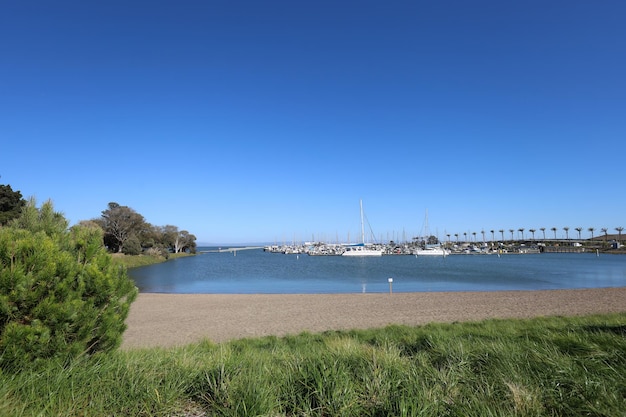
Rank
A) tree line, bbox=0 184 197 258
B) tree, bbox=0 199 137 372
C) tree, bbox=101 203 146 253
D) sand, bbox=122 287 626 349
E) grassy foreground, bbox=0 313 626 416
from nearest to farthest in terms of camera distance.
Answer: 1. grassy foreground, bbox=0 313 626 416
2. tree, bbox=0 199 137 372
3. sand, bbox=122 287 626 349
4. tree line, bbox=0 184 197 258
5. tree, bbox=101 203 146 253

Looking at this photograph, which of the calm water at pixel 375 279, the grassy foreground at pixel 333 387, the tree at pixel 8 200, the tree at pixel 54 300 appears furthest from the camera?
the tree at pixel 8 200

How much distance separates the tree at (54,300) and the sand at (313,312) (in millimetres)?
7782

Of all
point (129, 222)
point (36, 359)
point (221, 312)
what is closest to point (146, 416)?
point (36, 359)

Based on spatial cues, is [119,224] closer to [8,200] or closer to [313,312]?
[8,200]

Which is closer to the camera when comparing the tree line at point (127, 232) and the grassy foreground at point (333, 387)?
the grassy foreground at point (333, 387)

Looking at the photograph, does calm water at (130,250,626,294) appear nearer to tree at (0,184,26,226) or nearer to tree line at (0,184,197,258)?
tree at (0,184,26,226)

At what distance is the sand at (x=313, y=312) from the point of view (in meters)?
14.4

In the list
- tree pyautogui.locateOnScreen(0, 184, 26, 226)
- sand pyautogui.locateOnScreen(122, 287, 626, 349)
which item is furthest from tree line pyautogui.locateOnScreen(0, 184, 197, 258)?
sand pyautogui.locateOnScreen(122, 287, 626, 349)

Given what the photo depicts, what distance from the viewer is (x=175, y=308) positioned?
21.9 meters

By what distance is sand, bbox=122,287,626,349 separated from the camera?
47.2ft

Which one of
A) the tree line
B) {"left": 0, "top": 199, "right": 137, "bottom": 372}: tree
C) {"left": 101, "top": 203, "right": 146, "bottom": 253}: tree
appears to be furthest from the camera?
{"left": 101, "top": 203, "right": 146, "bottom": 253}: tree

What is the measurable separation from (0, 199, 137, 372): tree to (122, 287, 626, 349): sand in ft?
25.5

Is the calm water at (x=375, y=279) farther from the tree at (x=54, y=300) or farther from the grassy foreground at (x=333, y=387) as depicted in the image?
the grassy foreground at (x=333, y=387)

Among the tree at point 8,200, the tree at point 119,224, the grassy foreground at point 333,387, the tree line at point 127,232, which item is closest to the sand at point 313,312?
the grassy foreground at point 333,387
